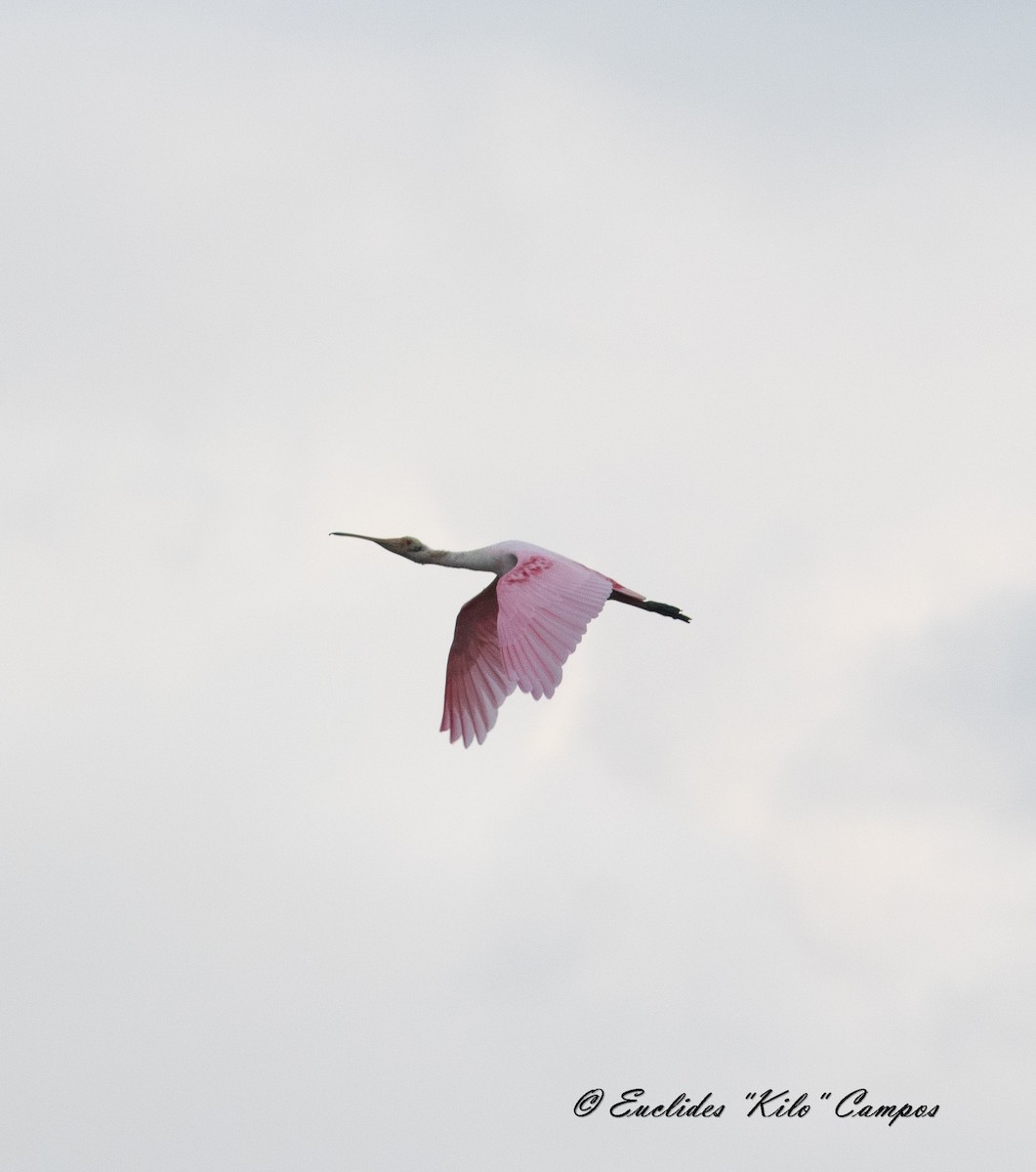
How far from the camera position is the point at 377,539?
22.5 meters

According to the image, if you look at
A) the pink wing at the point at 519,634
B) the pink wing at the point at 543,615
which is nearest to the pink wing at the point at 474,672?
the pink wing at the point at 519,634

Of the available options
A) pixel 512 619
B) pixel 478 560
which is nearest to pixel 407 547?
pixel 478 560

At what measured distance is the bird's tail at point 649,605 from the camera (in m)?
21.2

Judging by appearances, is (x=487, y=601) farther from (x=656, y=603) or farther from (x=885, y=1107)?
(x=885, y=1107)

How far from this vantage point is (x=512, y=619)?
62.4 feet

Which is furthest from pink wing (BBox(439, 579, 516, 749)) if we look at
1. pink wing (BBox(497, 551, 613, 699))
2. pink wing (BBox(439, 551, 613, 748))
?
pink wing (BBox(497, 551, 613, 699))

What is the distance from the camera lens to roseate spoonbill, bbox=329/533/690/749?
738 inches

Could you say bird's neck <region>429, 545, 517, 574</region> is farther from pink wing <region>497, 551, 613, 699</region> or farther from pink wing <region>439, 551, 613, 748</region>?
pink wing <region>497, 551, 613, 699</region>

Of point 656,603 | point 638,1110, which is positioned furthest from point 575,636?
point 638,1110

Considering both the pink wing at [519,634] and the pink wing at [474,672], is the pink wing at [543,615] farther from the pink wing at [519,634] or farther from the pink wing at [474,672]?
the pink wing at [474,672]

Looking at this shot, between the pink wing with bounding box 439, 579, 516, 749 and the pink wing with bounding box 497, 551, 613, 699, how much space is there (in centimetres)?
206

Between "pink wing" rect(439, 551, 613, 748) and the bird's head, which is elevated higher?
the bird's head

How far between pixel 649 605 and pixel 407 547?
6.92ft

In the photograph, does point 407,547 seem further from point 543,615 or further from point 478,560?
point 543,615
